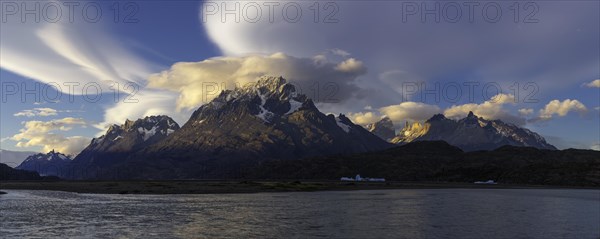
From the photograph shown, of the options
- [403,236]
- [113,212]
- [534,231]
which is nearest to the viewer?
[403,236]

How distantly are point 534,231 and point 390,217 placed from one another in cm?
1895

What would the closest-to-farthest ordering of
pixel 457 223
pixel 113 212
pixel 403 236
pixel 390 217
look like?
pixel 403 236 < pixel 457 223 < pixel 390 217 < pixel 113 212

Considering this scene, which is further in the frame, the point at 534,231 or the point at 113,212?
the point at 113,212

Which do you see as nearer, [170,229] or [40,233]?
[40,233]

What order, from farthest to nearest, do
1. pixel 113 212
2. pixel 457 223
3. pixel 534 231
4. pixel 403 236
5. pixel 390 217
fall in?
pixel 113 212
pixel 390 217
pixel 457 223
pixel 534 231
pixel 403 236

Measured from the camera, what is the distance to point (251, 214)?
70.9m

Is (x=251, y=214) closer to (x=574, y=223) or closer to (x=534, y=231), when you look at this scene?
(x=534, y=231)

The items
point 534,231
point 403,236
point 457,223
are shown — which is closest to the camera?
point 403,236

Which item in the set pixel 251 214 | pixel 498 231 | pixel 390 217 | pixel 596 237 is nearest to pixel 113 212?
pixel 251 214

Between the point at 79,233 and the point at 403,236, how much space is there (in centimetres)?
3145

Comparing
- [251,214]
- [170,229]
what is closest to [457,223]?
[251,214]

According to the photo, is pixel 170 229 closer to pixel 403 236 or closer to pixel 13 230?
pixel 13 230

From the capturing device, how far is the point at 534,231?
2080 inches

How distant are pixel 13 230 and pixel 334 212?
42003 millimetres
